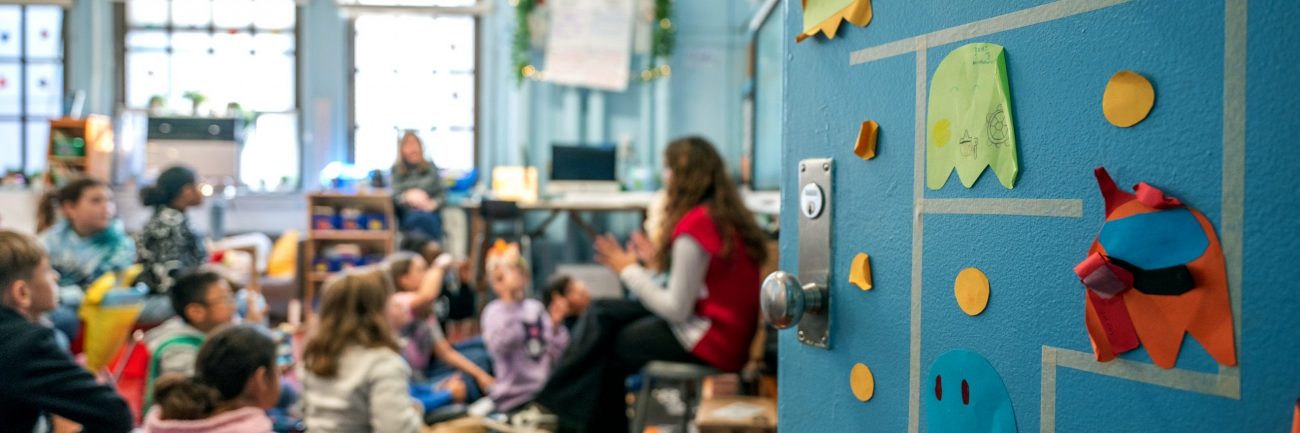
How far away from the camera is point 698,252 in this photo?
105 inches

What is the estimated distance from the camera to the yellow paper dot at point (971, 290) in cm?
76

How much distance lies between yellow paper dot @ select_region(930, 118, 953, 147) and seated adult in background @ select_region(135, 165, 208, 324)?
344 centimetres

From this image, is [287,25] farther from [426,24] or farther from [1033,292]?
A: [1033,292]

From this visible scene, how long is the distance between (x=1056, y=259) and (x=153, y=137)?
6781 mm

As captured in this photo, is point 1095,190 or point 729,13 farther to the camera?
point 729,13

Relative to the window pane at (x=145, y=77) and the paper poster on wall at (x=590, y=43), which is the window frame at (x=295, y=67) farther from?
the paper poster on wall at (x=590, y=43)

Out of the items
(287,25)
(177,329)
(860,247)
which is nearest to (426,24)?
(287,25)

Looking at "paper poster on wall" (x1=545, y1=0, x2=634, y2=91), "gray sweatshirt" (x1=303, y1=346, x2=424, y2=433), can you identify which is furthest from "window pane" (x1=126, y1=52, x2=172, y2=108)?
"gray sweatshirt" (x1=303, y1=346, x2=424, y2=433)

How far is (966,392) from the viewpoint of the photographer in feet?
2.56

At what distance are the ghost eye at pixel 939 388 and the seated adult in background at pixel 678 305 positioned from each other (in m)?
1.84

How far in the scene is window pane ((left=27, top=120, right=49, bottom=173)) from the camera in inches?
279

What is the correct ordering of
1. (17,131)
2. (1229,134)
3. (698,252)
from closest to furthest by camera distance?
(1229,134), (698,252), (17,131)

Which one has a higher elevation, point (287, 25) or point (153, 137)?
point (287, 25)

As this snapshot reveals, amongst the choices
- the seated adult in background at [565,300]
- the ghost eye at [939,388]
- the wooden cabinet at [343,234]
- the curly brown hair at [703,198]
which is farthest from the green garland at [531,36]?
the ghost eye at [939,388]
